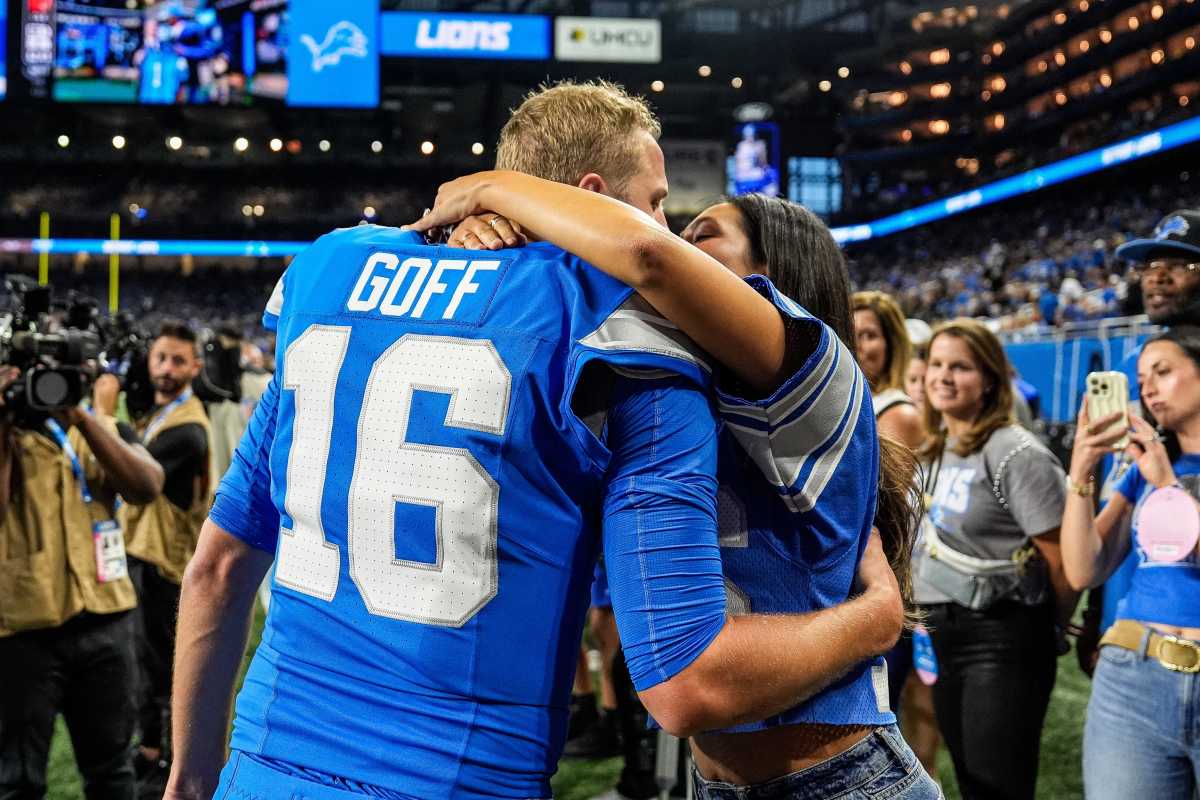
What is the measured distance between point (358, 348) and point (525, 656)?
1.42ft

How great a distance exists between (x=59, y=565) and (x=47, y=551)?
6cm

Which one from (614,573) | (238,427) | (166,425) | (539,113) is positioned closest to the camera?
(614,573)

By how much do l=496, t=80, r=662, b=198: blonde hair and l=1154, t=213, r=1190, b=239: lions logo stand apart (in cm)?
315

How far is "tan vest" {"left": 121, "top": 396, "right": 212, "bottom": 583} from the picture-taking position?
15.5ft

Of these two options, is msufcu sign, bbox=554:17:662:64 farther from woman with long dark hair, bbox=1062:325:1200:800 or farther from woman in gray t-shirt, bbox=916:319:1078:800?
woman with long dark hair, bbox=1062:325:1200:800

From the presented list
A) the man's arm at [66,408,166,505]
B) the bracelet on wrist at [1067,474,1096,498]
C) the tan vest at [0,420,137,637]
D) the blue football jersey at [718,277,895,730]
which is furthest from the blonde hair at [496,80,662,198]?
the tan vest at [0,420,137,637]

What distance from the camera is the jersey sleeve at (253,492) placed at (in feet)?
4.95

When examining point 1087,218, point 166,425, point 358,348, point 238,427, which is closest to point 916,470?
point 358,348

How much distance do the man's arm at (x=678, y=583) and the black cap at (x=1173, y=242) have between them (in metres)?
3.25

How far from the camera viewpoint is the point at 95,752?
11.4 feet

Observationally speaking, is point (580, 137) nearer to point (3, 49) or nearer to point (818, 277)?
point (818, 277)

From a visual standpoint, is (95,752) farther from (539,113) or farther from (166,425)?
(539,113)

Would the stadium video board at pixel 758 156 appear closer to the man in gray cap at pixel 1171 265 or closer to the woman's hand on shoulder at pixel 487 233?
the man in gray cap at pixel 1171 265

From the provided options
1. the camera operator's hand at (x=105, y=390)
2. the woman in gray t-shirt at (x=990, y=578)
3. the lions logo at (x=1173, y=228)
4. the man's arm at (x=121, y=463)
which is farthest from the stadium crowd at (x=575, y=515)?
the camera operator's hand at (x=105, y=390)
